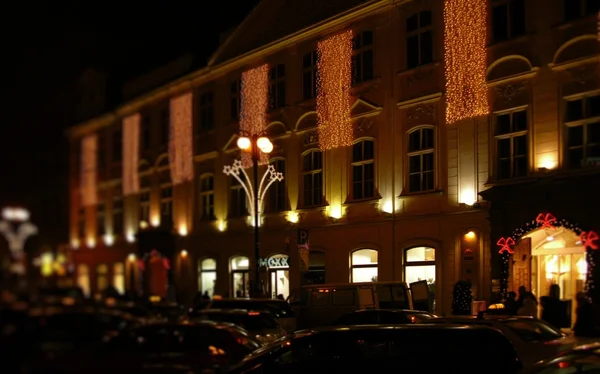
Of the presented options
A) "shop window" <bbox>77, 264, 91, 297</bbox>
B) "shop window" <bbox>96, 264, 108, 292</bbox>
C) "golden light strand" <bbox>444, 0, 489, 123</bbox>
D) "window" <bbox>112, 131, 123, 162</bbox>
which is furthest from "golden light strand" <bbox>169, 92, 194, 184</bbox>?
"golden light strand" <bbox>444, 0, 489, 123</bbox>

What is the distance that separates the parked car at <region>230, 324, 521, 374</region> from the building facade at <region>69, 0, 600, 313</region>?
13629mm

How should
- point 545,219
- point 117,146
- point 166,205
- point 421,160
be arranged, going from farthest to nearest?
point 117,146 < point 166,205 < point 421,160 < point 545,219

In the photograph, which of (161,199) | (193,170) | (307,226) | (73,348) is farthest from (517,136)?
(161,199)

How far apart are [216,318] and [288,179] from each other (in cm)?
1374

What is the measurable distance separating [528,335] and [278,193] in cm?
1898

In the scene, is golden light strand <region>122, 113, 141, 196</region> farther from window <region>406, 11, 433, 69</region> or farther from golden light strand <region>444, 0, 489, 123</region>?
golden light strand <region>444, 0, 489, 123</region>

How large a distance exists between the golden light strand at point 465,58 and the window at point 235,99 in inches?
479

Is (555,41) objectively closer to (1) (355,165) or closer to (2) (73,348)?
(1) (355,165)

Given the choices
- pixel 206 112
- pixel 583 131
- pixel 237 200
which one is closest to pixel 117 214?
pixel 206 112

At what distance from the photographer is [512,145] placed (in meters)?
24.2

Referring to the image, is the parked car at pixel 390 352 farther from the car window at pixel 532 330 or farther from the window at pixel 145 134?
the window at pixel 145 134

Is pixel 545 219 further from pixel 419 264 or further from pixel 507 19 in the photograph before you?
pixel 507 19

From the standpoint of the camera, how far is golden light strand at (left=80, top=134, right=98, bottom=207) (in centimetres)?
4903

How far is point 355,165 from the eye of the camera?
29.2 m
